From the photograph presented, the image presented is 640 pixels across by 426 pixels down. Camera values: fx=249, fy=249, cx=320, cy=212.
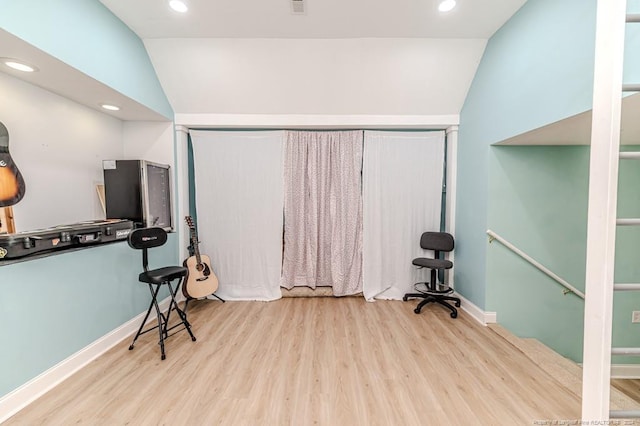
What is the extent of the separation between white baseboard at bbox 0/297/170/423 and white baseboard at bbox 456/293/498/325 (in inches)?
137

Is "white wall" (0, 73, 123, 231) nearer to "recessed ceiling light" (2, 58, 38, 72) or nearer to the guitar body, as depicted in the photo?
"recessed ceiling light" (2, 58, 38, 72)

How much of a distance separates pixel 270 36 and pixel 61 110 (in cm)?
201

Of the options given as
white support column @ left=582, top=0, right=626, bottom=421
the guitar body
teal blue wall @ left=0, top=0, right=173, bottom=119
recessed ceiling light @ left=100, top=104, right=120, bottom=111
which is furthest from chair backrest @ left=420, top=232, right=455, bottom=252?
recessed ceiling light @ left=100, top=104, right=120, bottom=111

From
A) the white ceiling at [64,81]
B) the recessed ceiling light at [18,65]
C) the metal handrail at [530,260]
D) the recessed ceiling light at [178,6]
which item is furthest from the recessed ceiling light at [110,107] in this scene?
the metal handrail at [530,260]

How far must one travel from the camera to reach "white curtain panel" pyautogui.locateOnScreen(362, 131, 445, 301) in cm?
318

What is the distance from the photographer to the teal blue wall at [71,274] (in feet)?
4.90

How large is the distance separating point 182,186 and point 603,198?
3.54 m

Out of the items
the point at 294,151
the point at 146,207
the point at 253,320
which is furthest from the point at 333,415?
the point at 294,151

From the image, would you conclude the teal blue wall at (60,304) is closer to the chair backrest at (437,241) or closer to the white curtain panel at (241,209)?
the white curtain panel at (241,209)

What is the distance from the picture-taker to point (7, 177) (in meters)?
1.77

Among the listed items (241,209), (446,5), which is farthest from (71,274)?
(446,5)

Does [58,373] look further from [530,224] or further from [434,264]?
[530,224]

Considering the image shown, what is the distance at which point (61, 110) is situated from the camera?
2.22m

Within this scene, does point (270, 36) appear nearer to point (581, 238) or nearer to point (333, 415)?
point (333, 415)
